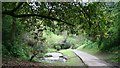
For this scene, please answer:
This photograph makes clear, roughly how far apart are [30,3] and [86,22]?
2858 mm

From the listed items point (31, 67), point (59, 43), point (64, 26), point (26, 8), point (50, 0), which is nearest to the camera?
point (50, 0)

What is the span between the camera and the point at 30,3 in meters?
10.8

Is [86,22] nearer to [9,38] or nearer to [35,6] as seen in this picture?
[35,6]

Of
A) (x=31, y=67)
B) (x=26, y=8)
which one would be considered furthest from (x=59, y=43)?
(x=26, y=8)

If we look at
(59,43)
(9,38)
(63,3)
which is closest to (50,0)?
(63,3)

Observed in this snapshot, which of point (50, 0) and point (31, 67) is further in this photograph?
point (31, 67)

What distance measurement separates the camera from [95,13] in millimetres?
10422

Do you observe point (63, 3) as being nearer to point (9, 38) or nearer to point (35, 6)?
point (35, 6)

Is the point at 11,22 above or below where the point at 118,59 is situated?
above

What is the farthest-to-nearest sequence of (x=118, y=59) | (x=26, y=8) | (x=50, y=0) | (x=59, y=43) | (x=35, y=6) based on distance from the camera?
1. (x=59, y=43)
2. (x=118, y=59)
3. (x=26, y=8)
4. (x=35, y=6)
5. (x=50, y=0)

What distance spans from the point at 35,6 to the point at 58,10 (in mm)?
1131

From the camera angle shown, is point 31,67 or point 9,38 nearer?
point 31,67

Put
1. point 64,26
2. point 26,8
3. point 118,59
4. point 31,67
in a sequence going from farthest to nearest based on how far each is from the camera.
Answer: point 118,59 < point 31,67 < point 64,26 < point 26,8

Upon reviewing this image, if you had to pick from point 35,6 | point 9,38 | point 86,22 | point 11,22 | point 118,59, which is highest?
point 35,6
